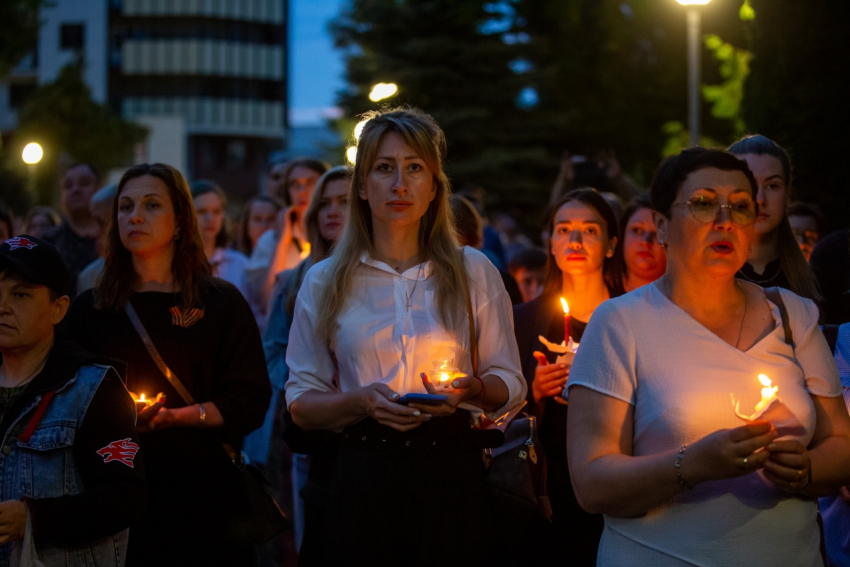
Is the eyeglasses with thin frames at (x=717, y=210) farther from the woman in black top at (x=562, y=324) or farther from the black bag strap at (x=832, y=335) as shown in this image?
the black bag strap at (x=832, y=335)

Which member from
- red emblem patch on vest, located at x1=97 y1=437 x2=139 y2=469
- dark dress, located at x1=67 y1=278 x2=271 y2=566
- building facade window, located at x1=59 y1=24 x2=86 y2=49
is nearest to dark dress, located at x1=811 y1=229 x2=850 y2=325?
dark dress, located at x1=67 y1=278 x2=271 y2=566

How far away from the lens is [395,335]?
3740 mm

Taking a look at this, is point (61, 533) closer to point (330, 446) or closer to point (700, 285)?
point (330, 446)

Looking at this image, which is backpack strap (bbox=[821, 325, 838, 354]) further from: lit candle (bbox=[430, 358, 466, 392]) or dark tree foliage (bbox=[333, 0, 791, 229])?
dark tree foliage (bbox=[333, 0, 791, 229])

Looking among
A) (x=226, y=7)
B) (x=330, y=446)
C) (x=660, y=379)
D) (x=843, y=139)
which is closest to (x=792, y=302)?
(x=660, y=379)

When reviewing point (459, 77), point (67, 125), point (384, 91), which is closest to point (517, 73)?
point (459, 77)

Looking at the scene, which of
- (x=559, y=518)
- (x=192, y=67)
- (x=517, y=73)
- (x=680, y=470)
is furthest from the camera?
(x=192, y=67)

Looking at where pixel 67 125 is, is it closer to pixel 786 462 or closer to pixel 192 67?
pixel 192 67

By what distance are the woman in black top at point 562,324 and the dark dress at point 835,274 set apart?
1151mm

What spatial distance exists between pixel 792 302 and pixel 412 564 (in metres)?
1.69

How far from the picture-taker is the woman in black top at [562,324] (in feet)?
15.3

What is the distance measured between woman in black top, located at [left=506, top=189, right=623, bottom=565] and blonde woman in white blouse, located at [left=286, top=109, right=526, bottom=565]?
763mm

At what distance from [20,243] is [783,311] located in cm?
287

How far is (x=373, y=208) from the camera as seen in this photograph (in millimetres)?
3979
